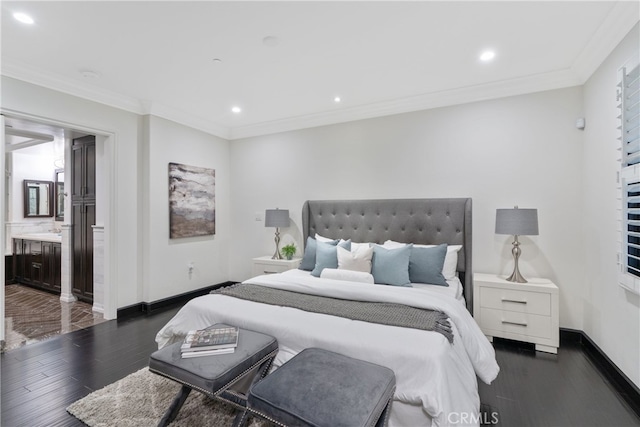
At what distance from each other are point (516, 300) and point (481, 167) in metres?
1.42

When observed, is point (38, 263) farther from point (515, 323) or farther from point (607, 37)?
point (607, 37)

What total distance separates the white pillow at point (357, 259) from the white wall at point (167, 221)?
8.05 ft

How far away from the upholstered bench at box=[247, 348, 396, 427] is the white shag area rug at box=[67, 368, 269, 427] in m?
0.59

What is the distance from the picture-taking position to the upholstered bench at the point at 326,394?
4.16 feet

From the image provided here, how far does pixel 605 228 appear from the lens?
2.49m

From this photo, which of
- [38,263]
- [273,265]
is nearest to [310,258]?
[273,265]

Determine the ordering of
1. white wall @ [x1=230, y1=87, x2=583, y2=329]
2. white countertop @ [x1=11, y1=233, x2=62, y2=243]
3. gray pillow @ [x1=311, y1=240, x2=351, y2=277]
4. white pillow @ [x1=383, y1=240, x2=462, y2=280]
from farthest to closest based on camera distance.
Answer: white countertop @ [x1=11, y1=233, x2=62, y2=243]
gray pillow @ [x1=311, y1=240, x2=351, y2=277]
white pillow @ [x1=383, y1=240, x2=462, y2=280]
white wall @ [x1=230, y1=87, x2=583, y2=329]

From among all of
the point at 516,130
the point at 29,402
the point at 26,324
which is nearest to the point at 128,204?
the point at 26,324

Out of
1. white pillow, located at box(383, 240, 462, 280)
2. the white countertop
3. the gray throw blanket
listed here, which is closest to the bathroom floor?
the white countertop

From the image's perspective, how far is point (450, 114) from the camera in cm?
350

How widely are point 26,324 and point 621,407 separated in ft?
18.1

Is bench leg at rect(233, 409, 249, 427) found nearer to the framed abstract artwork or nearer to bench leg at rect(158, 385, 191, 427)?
bench leg at rect(158, 385, 191, 427)

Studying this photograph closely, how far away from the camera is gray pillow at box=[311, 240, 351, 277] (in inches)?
129

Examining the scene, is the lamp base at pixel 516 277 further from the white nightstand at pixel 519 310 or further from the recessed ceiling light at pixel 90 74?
the recessed ceiling light at pixel 90 74
